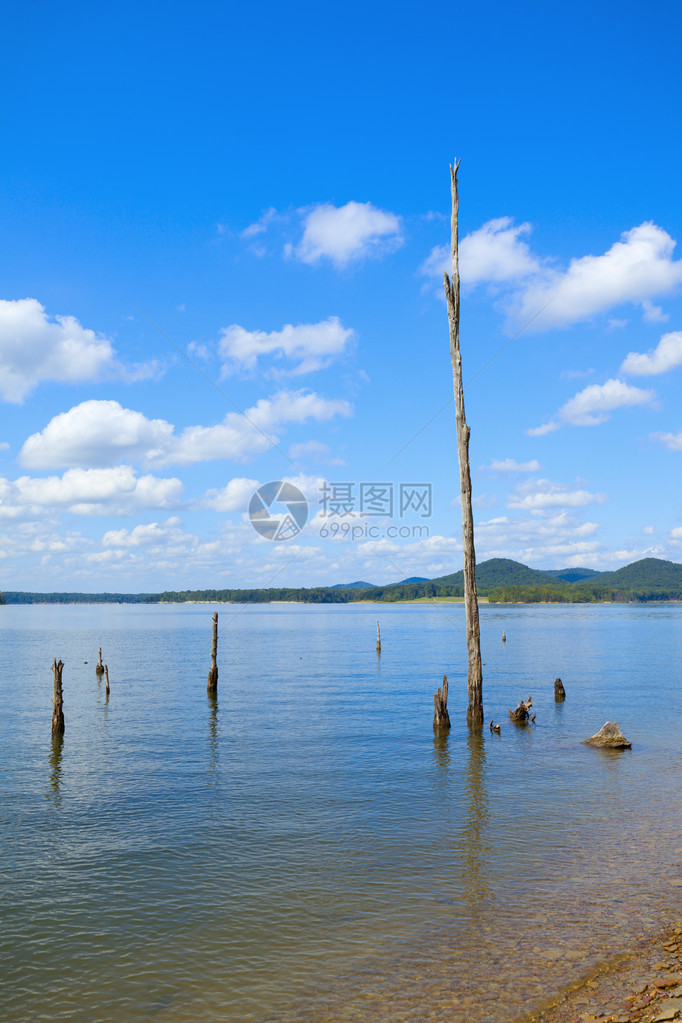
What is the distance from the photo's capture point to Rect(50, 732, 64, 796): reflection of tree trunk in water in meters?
20.1

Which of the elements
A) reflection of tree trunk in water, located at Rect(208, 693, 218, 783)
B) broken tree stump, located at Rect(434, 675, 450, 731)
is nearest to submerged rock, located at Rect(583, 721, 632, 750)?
broken tree stump, located at Rect(434, 675, 450, 731)

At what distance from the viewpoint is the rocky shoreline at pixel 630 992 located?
734 cm

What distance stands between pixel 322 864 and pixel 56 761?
14.3 m

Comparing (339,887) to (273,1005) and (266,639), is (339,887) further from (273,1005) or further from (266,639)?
(266,639)

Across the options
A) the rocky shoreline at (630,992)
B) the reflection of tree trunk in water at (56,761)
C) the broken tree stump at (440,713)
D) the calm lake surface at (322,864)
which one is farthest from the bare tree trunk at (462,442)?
the rocky shoreline at (630,992)

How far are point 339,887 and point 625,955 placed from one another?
16.2ft

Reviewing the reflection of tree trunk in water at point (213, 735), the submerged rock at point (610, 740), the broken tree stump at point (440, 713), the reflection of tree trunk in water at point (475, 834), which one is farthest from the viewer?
the broken tree stump at point (440, 713)

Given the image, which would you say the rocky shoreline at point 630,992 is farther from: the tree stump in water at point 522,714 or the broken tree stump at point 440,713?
the tree stump in water at point 522,714

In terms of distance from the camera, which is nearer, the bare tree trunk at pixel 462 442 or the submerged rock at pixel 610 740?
the submerged rock at pixel 610 740

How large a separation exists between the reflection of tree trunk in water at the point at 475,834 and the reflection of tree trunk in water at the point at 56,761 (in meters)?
11.8

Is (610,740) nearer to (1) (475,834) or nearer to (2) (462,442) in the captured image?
(1) (475,834)

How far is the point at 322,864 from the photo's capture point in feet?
43.1

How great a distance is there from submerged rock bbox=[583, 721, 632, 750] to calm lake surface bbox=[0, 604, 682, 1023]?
0.53m

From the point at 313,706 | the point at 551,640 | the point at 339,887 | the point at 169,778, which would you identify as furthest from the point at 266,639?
the point at 339,887
